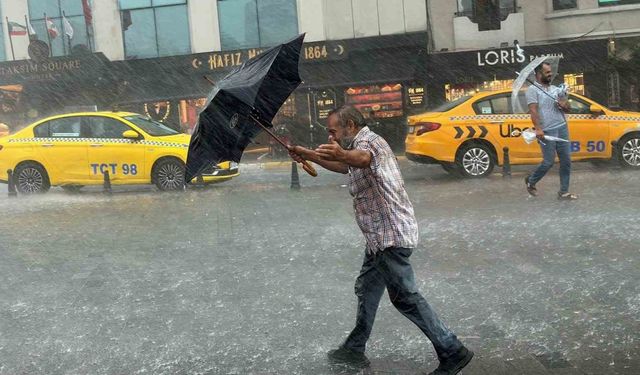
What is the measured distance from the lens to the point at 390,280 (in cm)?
406

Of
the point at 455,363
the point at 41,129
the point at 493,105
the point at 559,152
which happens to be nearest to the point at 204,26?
the point at 41,129

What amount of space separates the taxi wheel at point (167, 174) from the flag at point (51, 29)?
1265 centimetres

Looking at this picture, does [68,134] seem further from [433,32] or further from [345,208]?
[433,32]

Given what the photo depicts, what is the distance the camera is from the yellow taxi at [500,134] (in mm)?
12672

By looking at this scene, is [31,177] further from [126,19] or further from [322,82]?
[126,19]

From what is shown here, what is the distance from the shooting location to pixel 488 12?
21641 millimetres

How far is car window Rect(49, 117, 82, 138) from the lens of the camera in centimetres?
1343

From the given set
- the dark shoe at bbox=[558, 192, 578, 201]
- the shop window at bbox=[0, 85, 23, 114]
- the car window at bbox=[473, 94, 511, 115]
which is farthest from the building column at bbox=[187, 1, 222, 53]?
the dark shoe at bbox=[558, 192, 578, 201]

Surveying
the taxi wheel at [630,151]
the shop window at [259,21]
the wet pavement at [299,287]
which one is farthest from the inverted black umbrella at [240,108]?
the shop window at [259,21]

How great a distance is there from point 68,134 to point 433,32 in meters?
12.7

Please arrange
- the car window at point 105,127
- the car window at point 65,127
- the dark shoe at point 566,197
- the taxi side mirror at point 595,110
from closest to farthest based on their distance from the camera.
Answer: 1. the dark shoe at point 566,197
2. the taxi side mirror at point 595,110
3. the car window at point 105,127
4. the car window at point 65,127

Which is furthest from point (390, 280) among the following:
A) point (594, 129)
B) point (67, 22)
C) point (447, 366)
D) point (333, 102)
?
point (67, 22)

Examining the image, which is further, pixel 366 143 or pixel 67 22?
pixel 67 22

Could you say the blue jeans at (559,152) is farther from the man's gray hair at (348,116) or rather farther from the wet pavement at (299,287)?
the man's gray hair at (348,116)
